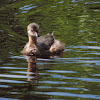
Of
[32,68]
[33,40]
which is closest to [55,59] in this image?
[33,40]

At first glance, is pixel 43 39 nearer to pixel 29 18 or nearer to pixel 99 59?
pixel 99 59

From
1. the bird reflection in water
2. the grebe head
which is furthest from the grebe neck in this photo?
the bird reflection in water

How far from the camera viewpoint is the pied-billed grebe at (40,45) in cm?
1176

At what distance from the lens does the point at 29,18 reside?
15945 millimetres

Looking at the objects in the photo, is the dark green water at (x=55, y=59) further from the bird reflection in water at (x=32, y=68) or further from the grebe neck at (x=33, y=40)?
the grebe neck at (x=33, y=40)

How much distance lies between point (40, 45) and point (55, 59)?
3.81 ft

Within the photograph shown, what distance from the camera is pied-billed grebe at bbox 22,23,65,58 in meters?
11.8

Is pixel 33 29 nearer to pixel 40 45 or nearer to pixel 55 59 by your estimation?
pixel 40 45

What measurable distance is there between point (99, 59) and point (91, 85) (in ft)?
8.23

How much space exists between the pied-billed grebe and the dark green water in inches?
11.8

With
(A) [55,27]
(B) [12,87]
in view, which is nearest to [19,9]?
(A) [55,27]

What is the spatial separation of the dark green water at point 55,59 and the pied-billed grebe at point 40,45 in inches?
11.8

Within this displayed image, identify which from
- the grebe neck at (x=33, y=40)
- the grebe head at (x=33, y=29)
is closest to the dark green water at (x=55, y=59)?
the grebe neck at (x=33, y=40)

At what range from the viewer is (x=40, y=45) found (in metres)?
12.1
